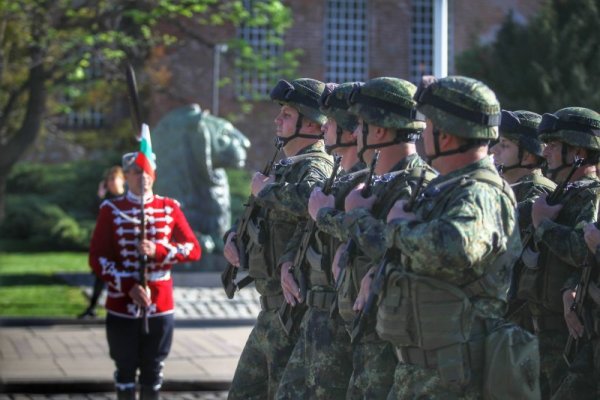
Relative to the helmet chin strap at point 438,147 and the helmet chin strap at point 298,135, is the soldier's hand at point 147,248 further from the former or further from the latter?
the helmet chin strap at point 438,147

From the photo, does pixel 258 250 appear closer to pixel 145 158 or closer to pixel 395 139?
pixel 395 139

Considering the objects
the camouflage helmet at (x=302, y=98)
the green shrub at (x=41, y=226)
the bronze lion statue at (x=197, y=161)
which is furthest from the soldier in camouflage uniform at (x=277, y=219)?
the green shrub at (x=41, y=226)

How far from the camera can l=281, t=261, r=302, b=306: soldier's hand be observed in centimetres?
714

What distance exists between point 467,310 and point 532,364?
1.09 feet

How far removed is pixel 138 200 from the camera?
30.2ft

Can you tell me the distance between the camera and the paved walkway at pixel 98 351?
1127 centimetres

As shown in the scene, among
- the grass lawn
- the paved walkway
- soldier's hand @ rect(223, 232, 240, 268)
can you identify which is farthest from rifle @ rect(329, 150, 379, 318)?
the grass lawn

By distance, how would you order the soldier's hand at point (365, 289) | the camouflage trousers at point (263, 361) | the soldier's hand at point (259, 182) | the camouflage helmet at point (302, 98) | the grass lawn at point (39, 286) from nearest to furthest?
the soldier's hand at point (365, 289) → the camouflage trousers at point (263, 361) → the soldier's hand at point (259, 182) → the camouflage helmet at point (302, 98) → the grass lawn at point (39, 286)

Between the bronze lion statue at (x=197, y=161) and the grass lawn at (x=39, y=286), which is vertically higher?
the bronze lion statue at (x=197, y=161)

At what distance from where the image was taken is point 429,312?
5.45 metres

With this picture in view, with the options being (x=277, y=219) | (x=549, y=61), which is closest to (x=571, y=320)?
(x=277, y=219)

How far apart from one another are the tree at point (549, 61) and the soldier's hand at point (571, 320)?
1093cm

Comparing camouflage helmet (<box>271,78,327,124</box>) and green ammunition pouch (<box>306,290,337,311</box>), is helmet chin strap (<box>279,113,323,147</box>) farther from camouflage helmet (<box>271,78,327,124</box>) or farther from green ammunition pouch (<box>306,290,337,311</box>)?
green ammunition pouch (<box>306,290,337,311</box>)

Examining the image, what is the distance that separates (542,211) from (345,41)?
3277 cm
